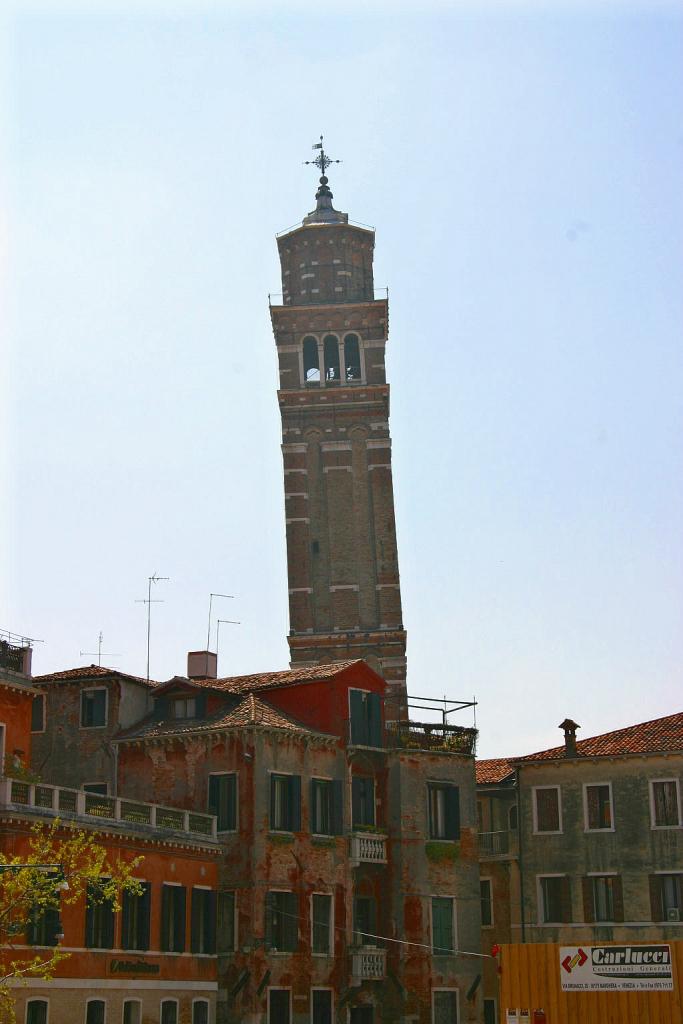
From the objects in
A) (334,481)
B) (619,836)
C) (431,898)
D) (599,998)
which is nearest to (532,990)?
(599,998)

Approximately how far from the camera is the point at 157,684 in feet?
186

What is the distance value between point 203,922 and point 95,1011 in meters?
5.74

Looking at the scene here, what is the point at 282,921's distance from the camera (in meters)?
51.6

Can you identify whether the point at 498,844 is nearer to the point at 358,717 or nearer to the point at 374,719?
the point at 374,719

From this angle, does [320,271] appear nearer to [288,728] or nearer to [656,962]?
[288,728]

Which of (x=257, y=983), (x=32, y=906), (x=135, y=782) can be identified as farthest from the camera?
(x=135, y=782)

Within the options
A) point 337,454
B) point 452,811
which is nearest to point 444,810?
point 452,811

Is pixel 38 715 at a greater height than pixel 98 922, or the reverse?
pixel 38 715

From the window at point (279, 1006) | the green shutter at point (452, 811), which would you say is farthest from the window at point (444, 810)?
the window at point (279, 1006)

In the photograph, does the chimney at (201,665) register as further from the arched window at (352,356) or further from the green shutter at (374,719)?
the arched window at (352,356)

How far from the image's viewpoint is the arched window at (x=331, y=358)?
291 feet

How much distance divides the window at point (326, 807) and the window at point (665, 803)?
490 inches

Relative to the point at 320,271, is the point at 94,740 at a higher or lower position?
lower

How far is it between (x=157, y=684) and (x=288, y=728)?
635cm
